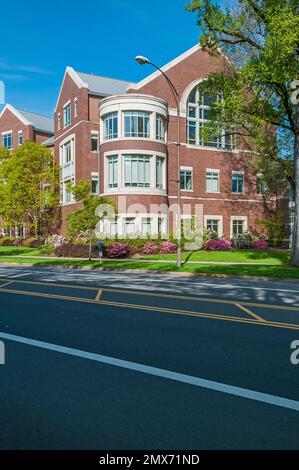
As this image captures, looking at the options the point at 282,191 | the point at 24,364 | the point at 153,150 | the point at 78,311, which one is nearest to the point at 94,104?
the point at 153,150

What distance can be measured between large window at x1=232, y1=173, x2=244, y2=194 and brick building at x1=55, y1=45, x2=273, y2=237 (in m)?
0.10

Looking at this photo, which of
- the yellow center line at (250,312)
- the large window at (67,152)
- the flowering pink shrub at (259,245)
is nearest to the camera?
the yellow center line at (250,312)

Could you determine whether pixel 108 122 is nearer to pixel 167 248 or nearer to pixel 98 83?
pixel 98 83

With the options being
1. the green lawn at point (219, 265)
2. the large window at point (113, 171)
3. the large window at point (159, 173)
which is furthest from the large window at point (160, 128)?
the green lawn at point (219, 265)

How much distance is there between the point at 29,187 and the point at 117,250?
18143mm

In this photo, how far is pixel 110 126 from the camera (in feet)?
118

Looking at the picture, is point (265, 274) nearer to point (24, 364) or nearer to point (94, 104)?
point (24, 364)

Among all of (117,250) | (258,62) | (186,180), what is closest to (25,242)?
(186,180)

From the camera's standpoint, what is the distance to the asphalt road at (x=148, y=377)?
3.65 m

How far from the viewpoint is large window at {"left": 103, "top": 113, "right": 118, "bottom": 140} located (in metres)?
35.6

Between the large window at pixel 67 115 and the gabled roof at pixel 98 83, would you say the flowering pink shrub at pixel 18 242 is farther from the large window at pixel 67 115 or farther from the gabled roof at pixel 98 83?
the gabled roof at pixel 98 83

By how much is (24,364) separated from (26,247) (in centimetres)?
3802

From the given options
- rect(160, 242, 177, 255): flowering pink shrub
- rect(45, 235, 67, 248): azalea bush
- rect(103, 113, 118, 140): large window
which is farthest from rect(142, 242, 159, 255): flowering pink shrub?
rect(103, 113, 118, 140): large window

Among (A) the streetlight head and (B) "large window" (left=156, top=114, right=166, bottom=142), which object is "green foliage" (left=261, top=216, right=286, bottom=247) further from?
(A) the streetlight head
